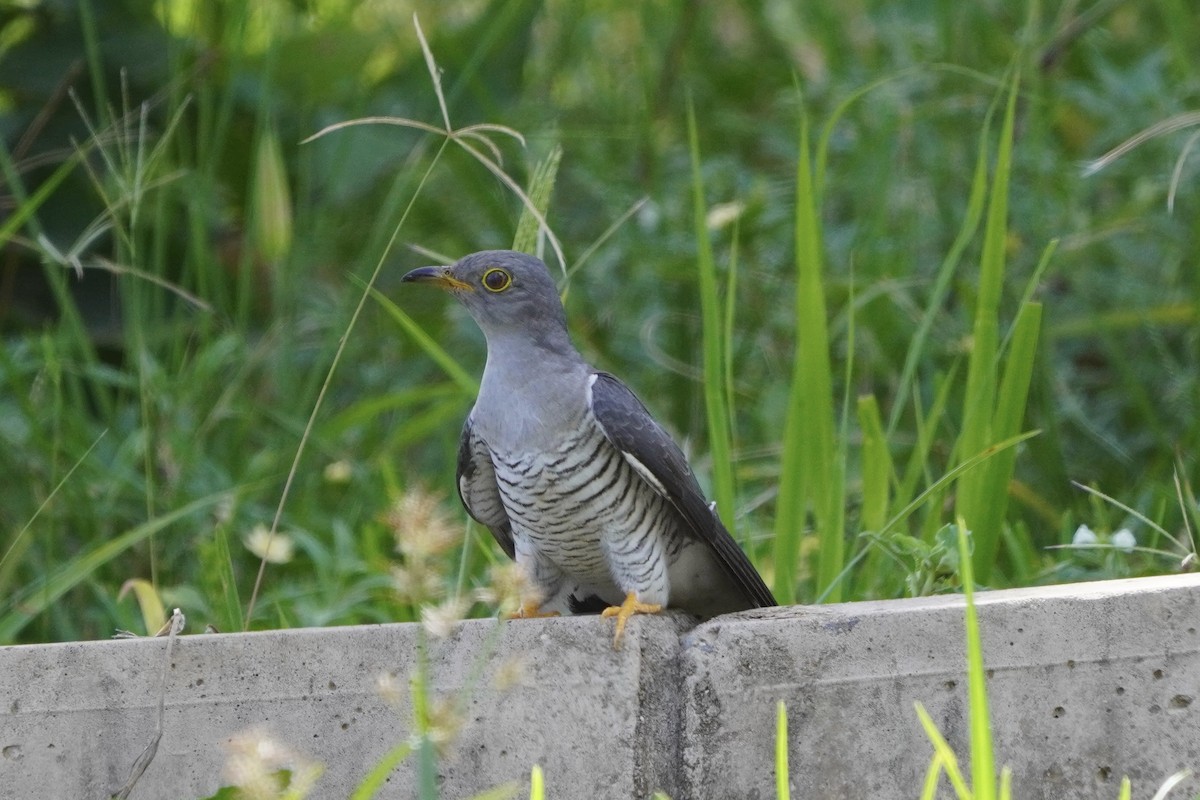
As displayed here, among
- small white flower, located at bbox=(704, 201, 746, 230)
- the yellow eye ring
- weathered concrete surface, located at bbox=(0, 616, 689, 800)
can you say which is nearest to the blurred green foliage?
small white flower, located at bbox=(704, 201, 746, 230)

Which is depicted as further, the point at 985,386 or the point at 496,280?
the point at 496,280

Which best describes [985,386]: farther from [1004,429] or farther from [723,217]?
[723,217]

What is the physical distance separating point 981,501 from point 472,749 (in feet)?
3.81

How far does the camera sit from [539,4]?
5.38m

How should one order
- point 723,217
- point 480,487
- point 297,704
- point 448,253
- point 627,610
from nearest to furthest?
point 297,704 < point 627,610 < point 480,487 < point 723,217 < point 448,253

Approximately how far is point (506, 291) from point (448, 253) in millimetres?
2662

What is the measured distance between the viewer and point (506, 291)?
2771mm

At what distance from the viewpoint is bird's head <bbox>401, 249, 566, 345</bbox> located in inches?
109

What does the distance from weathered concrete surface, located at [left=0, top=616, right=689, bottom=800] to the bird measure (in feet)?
1.32

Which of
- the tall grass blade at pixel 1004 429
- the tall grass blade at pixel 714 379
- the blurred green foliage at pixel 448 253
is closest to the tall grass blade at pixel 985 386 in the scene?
the tall grass blade at pixel 1004 429

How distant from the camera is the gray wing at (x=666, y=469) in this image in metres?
2.56

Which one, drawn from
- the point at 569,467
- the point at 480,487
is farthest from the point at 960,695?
the point at 480,487

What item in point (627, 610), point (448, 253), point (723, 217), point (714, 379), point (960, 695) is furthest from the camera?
point (448, 253)

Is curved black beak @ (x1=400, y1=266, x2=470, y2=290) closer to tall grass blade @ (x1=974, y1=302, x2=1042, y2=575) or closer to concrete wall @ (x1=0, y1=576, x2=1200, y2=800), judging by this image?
concrete wall @ (x1=0, y1=576, x2=1200, y2=800)
